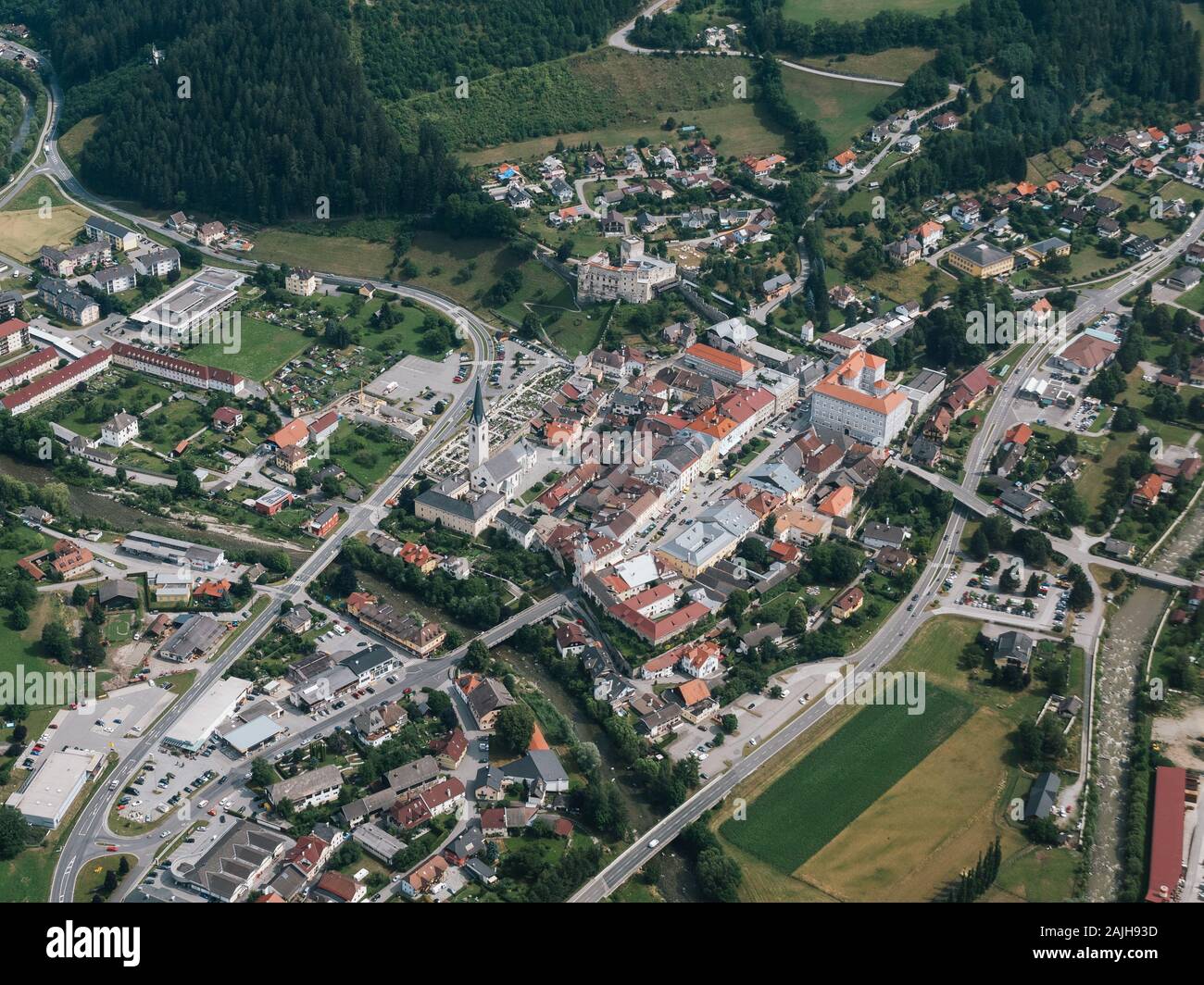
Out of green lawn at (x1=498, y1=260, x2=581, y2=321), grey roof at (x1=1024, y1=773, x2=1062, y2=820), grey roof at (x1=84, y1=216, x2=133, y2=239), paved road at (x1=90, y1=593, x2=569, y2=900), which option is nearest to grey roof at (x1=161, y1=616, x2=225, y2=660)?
paved road at (x1=90, y1=593, x2=569, y2=900)

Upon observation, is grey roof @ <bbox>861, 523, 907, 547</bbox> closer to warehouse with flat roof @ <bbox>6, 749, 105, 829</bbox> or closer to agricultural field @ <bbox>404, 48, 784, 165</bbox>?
warehouse with flat roof @ <bbox>6, 749, 105, 829</bbox>

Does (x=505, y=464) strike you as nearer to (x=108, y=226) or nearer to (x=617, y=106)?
(x=108, y=226)

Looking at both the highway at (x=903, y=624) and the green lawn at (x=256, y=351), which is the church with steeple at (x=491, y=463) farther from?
the highway at (x=903, y=624)

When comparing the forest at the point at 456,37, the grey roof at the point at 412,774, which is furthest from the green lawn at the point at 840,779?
the forest at the point at 456,37

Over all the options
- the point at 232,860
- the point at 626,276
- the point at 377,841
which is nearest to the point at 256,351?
the point at 626,276

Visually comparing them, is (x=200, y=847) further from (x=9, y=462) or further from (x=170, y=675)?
(x=9, y=462)
